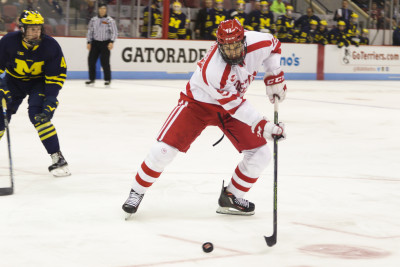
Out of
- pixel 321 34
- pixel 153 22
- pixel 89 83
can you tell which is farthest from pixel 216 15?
pixel 89 83

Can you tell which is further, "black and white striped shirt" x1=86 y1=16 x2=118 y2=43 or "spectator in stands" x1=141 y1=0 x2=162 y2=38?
"spectator in stands" x1=141 y1=0 x2=162 y2=38

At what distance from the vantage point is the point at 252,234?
366cm

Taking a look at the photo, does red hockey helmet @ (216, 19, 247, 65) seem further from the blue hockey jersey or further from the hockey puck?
the blue hockey jersey

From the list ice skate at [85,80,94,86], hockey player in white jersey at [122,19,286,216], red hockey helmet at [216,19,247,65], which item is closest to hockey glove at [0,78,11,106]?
hockey player in white jersey at [122,19,286,216]

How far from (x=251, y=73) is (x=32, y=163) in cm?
238

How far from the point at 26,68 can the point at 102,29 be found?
7.78 metres

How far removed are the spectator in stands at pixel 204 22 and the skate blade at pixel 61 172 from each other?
1123cm

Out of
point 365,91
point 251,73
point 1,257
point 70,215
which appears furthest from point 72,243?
point 365,91

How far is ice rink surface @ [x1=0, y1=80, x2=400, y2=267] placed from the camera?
326cm

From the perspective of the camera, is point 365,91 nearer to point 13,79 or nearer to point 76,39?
point 76,39

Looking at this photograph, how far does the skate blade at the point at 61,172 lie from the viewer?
5117 millimetres

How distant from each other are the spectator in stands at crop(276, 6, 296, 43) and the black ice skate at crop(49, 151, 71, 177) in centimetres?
1235

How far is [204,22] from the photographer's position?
634 inches

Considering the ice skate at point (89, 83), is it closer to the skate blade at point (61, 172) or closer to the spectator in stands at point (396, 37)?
the skate blade at point (61, 172)
